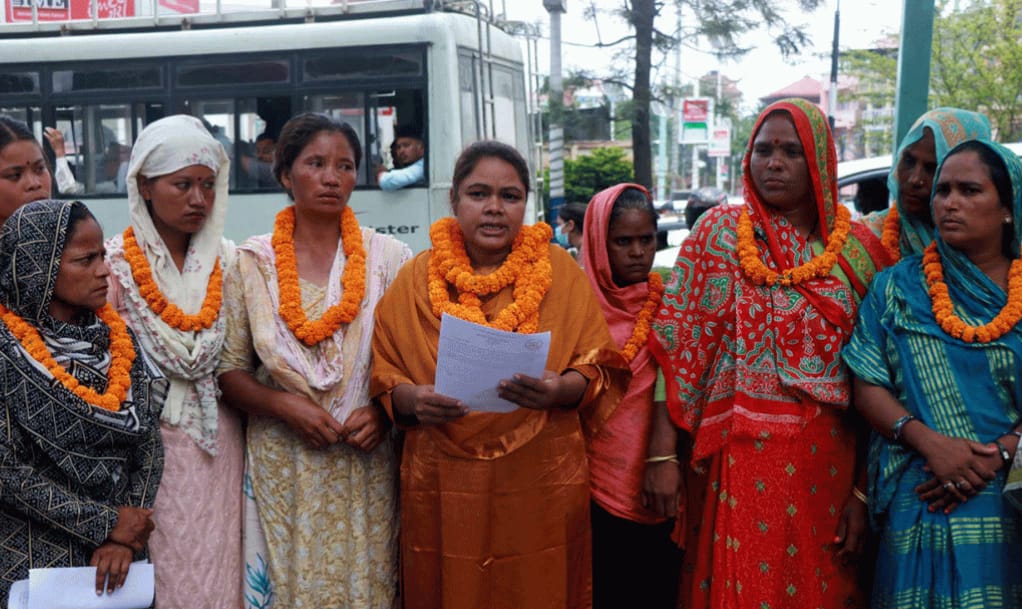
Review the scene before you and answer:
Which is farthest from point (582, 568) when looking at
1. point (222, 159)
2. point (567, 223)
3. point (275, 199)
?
point (275, 199)

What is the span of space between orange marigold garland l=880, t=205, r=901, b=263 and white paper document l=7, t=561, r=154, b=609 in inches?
95.8

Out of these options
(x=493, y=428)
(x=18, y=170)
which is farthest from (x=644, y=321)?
(x=18, y=170)

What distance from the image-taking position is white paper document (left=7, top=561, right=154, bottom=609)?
93.7 inches

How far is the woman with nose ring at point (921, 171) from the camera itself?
315cm

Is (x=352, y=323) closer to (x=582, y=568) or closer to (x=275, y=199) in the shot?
(x=582, y=568)

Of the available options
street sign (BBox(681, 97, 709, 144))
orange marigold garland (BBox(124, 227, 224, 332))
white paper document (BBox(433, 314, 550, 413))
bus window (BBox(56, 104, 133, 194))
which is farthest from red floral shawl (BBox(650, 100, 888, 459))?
street sign (BBox(681, 97, 709, 144))

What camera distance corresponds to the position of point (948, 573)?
271cm

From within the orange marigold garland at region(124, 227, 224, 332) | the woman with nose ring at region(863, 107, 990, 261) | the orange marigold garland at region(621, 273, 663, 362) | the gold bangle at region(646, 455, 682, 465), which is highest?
the woman with nose ring at region(863, 107, 990, 261)

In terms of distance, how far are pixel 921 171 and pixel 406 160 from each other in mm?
6743

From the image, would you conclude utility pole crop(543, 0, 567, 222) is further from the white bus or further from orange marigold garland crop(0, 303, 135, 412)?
orange marigold garland crop(0, 303, 135, 412)

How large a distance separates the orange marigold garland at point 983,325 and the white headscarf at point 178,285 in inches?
81.0

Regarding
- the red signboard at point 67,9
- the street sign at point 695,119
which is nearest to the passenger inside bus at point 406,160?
the red signboard at point 67,9

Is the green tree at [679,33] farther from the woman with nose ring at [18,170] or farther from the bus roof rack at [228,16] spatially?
the woman with nose ring at [18,170]

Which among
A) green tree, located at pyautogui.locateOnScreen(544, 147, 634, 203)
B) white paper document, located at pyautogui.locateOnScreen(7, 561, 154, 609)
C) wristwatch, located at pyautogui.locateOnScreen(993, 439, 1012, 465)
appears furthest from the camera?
green tree, located at pyautogui.locateOnScreen(544, 147, 634, 203)
